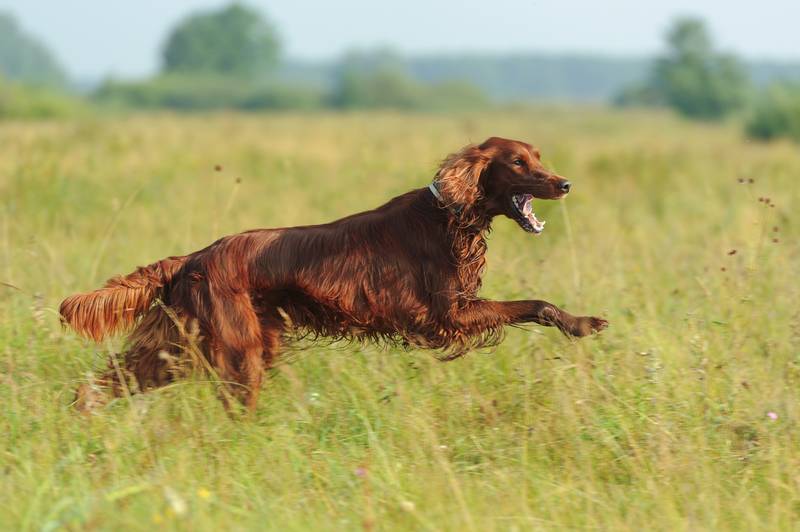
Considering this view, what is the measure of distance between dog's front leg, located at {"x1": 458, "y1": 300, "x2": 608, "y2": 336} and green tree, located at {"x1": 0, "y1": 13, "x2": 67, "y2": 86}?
17307 cm

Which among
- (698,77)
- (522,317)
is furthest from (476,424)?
(698,77)

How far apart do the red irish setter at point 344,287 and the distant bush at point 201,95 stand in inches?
2772

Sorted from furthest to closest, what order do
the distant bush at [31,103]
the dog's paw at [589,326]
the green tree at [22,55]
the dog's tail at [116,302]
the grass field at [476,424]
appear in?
1. the green tree at [22,55]
2. the distant bush at [31,103]
3. the dog's paw at [589,326]
4. the dog's tail at [116,302]
5. the grass field at [476,424]

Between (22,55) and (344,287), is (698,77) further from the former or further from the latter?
(22,55)

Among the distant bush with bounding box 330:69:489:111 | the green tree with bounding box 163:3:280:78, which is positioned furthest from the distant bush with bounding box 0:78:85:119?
the green tree with bounding box 163:3:280:78

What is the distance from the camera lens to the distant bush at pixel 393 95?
8294 centimetres

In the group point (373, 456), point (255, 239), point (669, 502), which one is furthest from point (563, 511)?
point (255, 239)

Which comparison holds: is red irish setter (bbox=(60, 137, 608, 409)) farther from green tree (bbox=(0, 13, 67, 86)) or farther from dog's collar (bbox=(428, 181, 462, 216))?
green tree (bbox=(0, 13, 67, 86))

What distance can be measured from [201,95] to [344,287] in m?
76.3

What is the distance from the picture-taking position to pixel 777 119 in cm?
2620

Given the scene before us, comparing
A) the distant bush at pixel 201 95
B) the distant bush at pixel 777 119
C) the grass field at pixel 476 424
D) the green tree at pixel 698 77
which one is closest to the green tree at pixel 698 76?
the green tree at pixel 698 77

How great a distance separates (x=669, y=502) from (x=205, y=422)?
1.74 meters

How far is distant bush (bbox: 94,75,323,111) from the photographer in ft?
244

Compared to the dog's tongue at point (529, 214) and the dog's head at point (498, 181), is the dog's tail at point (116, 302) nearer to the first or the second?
the dog's head at point (498, 181)
